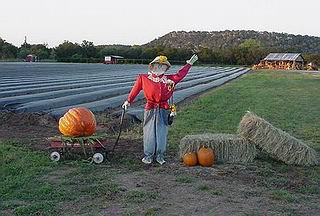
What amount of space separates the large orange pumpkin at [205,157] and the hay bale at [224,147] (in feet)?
0.79

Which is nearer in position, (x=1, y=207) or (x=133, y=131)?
(x=1, y=207)

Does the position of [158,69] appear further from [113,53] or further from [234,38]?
[234,38]

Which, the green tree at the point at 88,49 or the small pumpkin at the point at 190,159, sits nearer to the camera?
the small pumpkin at the point at 190,159

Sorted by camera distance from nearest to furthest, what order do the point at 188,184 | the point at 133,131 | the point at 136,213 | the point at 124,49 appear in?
1. the point at 136,213
2. the point at 188,184
3. the point at 133,131
4. the point at 124,49

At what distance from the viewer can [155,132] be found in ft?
29.5

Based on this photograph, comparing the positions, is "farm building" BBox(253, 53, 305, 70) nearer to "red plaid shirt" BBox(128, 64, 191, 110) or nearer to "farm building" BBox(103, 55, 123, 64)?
"farm building" BBox(103, 55, 123, 64)

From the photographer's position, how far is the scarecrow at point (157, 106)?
8.87 m

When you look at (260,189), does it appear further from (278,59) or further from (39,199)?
(278,59)

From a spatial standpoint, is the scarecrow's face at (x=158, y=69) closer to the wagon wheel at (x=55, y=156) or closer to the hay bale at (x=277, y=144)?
the hay bale at (x=277, y=144)

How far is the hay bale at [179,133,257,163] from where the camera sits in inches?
353

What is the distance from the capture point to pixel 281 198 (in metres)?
6.76

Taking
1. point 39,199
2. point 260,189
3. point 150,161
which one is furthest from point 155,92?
point 39,199

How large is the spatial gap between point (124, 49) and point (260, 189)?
328 ft

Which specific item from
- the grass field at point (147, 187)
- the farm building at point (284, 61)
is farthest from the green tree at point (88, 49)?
the grass field at point (147, 187)
